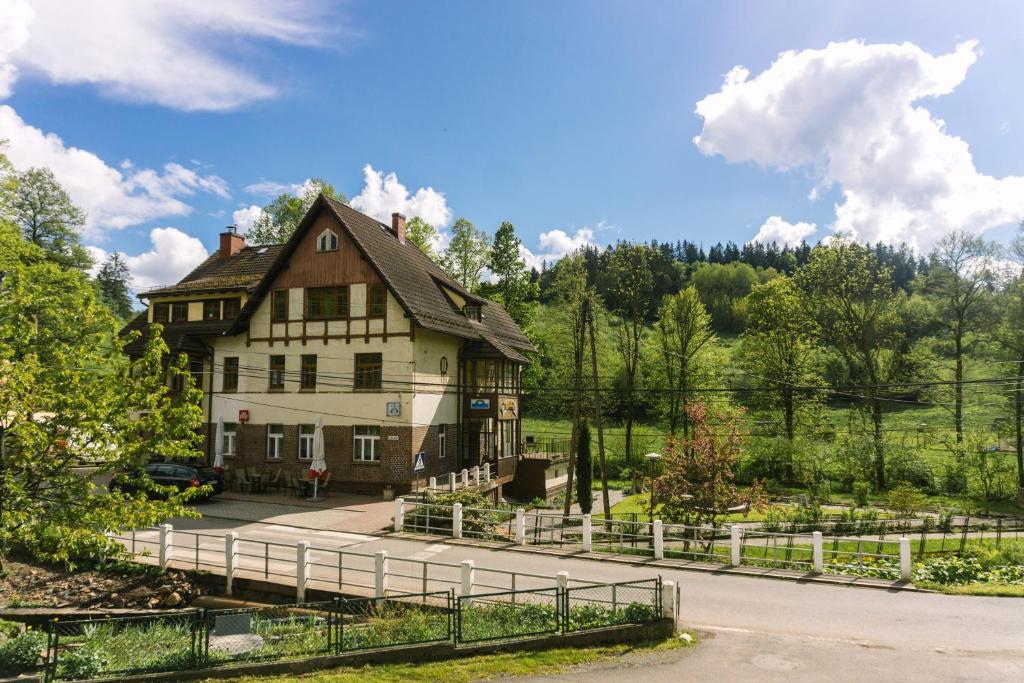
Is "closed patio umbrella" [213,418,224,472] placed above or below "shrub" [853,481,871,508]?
above

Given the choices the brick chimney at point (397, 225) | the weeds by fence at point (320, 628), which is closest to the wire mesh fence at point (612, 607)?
the weeds by fence at point (320, 628)

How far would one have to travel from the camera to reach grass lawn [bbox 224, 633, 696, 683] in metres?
9.26

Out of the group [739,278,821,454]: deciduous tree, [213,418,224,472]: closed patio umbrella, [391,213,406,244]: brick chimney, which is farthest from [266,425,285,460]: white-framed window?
[739,278,821,454]: deciduous tree

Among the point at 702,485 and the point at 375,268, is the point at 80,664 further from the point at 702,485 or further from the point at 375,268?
the point at 375,268

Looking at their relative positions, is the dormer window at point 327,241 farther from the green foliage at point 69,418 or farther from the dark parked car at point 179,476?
the green foliage at point 69,418

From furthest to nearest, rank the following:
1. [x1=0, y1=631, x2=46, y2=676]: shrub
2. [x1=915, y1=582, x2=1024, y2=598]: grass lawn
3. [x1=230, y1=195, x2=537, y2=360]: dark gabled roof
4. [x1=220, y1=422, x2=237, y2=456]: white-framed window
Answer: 1. [x1=220, y1=422, x2=237, y2=456]: white-framed window
2. [x1=230, y1=195, x2=537, y2=360]: dark gabled roof
3. [x1=915, y1=582, x2=1024, y2=598]: grass lawn
4. [x1=0, y1=631, x2=46, y2=676]: shrub

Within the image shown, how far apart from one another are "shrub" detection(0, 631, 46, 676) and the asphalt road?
7.62 meters

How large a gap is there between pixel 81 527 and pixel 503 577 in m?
8.90

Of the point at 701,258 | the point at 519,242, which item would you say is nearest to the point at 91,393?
the point at 519,242

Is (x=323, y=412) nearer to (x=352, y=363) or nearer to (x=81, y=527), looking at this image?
(x=352, y=363)

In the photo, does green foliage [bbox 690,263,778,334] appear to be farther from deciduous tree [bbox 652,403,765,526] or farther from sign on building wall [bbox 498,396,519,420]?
deciduous tree [bbox 652,403,765,526]

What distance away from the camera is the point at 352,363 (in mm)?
27219

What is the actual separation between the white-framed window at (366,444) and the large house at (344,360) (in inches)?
1.7

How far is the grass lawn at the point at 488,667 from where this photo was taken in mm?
9259
